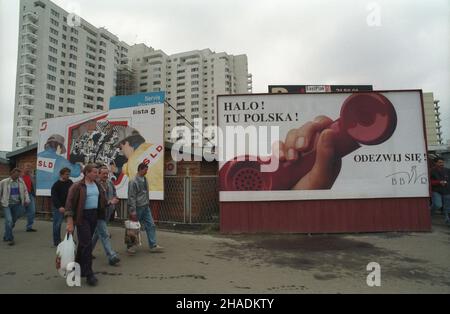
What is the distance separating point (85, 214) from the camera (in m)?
4.21

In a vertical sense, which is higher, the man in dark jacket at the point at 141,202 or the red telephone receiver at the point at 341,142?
the red telephone receiver at the point at 341,142

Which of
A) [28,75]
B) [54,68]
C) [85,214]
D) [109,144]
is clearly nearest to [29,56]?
[28,75]

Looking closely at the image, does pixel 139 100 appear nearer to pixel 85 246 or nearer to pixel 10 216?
pixel 10 216

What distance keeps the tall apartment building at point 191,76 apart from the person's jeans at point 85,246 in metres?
88.4

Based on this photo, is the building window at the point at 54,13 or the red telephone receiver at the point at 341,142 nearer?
the red telephone receiver at the point at 341,142

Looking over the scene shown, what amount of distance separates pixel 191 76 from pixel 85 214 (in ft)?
327

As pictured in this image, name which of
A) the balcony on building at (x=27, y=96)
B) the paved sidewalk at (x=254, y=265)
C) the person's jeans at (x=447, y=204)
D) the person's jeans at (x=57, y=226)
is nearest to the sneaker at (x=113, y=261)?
the paved sidewalk at (x=254, y=265)

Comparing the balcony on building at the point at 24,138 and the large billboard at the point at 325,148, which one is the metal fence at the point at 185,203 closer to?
the large billboard at the point at 325,148

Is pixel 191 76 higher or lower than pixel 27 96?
higher

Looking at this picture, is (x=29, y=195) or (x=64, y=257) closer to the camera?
(x=64, y=257)

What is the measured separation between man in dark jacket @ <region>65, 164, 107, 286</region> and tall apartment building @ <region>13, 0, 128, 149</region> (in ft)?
229

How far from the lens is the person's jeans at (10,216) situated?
21.5 feet

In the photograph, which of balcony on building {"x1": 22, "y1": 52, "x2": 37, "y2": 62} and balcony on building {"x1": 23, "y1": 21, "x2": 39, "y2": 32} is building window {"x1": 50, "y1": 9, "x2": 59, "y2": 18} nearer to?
balcony on building {"x1": 23, "y1": 21, "x2": 39, "y2": 32}

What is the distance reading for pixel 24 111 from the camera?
197ft
